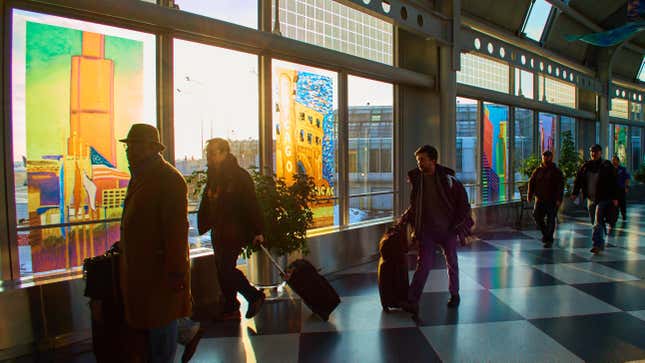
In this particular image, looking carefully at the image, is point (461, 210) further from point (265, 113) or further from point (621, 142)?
point (621, 142)

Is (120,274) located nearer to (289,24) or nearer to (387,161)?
(289,24)

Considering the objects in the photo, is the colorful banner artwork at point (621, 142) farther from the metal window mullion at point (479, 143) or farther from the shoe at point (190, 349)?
the shoe at point (190, 349)

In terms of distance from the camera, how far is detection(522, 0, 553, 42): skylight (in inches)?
442

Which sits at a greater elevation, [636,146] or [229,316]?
[636,146]

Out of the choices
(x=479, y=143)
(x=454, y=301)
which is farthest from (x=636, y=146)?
(x=454, y=301)

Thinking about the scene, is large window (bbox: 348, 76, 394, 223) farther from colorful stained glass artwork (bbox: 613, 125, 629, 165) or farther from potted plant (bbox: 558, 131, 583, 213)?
colorful stained glass artwork (bbox: 613, 125, 629, 165)

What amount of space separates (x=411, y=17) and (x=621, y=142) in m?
14.2

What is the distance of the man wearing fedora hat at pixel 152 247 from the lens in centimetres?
246

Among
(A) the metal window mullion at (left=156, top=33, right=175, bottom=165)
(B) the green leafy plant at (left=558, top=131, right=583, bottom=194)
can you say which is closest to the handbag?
(A) the metal window mullion at (left=156, top=33, right=175, bottom=165)

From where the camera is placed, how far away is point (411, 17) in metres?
7.38

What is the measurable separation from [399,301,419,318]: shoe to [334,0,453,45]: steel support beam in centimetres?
391

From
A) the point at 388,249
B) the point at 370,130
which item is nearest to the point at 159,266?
the point at 388,249

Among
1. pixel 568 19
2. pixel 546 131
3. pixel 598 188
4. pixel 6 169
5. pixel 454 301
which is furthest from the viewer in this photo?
pixel 546 131

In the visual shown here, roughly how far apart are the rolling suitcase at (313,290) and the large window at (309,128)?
6.67 feet
